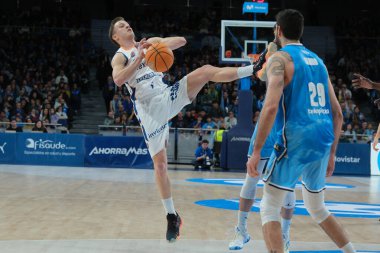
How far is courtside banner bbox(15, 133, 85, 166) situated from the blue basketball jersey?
45.9 ft

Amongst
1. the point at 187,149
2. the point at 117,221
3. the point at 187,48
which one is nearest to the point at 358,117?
the point at 187,149

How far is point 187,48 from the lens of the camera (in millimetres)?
24188

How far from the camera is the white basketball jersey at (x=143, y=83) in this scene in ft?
21.4

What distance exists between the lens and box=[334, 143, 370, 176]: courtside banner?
17891 millimetres

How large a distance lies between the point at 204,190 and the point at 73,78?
498 inches

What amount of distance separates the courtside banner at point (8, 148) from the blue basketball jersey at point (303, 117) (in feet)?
48.3

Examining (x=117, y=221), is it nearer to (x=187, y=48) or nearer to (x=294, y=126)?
(x=294, y=126)

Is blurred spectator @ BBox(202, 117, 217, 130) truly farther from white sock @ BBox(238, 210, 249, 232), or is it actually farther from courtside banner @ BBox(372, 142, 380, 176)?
white sock @ BBox(238, 210, 249, 232)

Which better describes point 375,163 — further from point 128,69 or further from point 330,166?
point 330,166

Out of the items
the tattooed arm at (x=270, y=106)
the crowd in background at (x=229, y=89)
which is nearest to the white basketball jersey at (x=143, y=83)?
the tattooed arm at (x=270, y=106)

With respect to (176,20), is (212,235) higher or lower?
lower

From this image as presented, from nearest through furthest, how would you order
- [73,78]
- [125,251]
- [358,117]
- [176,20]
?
[125,251] → [358,117] → [73,78] → [176,20]

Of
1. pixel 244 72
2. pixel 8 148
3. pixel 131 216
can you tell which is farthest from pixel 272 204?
pixel 8 148

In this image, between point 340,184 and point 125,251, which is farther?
point 340,184
